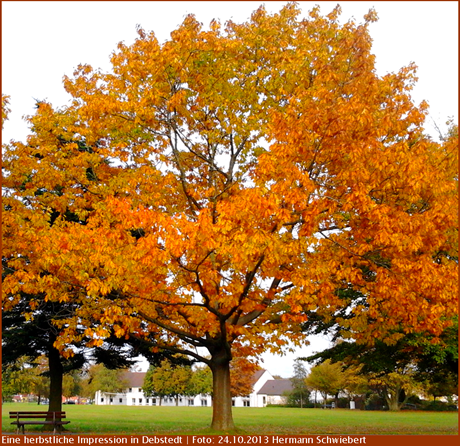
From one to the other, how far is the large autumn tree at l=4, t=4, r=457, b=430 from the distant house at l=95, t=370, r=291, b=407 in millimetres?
89670

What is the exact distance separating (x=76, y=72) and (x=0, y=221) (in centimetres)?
671

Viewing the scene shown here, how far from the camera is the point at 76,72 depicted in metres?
16.9

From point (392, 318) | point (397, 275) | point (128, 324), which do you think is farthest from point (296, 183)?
point (128, 324)

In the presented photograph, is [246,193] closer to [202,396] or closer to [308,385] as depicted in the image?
[308,385]

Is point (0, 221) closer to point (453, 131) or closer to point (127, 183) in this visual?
point (127, 183)

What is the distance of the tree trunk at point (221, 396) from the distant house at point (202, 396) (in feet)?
287

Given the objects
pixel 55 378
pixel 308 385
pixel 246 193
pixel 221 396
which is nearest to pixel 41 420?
pixel 55 378

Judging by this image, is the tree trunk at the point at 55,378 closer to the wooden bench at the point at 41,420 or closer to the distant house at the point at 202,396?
the wooden bench at the point at 41,420

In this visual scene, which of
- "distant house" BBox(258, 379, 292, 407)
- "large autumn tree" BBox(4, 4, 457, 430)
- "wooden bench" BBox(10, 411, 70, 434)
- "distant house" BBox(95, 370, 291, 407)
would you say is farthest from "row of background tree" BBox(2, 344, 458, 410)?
"large autumn tree" BBox(4, 4, 457, 430)

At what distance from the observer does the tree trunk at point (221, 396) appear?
14.9 metres

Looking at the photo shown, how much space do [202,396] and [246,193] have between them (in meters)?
96.4

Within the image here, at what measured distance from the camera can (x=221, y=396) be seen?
49.9 ft

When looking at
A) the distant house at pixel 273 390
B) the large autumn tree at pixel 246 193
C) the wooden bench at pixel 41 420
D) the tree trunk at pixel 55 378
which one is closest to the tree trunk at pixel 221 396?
the large autumn tree at pixel 246 193

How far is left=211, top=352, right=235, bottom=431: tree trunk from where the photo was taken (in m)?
14.9
